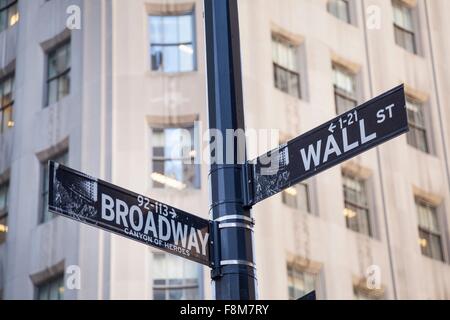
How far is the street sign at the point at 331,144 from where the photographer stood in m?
7.48

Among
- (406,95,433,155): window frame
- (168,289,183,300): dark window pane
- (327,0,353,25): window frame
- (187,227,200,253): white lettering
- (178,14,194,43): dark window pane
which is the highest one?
(327,0,353,25): window frame

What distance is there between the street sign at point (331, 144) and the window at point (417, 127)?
17.8m

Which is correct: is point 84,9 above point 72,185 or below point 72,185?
above

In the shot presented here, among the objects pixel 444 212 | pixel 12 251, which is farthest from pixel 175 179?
pixel 444 212

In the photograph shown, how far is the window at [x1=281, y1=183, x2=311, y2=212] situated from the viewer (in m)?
21.6

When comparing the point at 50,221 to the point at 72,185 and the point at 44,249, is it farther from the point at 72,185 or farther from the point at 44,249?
the point at 72,185

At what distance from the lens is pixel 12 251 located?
71.2 feet

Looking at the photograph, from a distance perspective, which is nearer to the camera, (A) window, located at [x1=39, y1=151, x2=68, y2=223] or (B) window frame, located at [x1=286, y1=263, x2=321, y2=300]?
(B) window frame, located at [x1=286, y1=263, x2=321, y2=300]

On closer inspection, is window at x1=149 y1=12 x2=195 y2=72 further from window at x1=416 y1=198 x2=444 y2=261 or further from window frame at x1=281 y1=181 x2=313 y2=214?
window at x1=416 y1=198 x2=444 y2=261

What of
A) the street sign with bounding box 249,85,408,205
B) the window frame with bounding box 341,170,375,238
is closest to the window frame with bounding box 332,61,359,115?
the window frame with bounding box 341,170,375,238

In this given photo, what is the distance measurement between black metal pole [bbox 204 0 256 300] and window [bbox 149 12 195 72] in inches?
520

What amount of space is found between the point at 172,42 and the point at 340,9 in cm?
540

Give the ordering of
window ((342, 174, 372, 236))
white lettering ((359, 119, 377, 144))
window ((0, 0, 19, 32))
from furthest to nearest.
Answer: window ((0, 0, 19, 32)) → window ((342, 174, 372, 236)) → white lettering ((359, 119, 377, 144))
